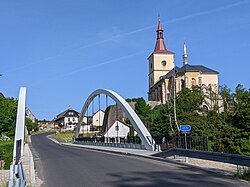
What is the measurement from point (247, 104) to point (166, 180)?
2726 cm

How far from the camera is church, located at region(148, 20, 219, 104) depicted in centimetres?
9194

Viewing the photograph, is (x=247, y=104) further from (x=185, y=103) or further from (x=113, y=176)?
(x=113, y=176)

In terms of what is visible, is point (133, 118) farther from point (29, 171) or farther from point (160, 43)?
point (160, 43)

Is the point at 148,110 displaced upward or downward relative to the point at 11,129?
→ upward

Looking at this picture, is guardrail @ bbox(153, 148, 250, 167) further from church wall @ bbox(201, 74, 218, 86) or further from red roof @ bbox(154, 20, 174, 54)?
red roof @ bbox(154, 20, 174, 54)

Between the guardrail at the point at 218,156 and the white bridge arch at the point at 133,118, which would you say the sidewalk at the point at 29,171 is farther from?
the white bridge arch at the point at 133,118

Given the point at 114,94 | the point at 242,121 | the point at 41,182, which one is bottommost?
the point at 41,182

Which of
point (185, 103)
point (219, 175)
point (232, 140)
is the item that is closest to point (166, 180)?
point (219, 175)

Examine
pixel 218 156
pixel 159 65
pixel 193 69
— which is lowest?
pixel 218 156

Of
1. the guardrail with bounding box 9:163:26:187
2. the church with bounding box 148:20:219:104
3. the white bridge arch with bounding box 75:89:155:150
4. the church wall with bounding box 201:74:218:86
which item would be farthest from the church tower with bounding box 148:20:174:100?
the guardrail with bounding box 9:163:26:187

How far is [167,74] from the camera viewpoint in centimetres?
10269

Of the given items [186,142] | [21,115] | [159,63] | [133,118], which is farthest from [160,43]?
[186,142]

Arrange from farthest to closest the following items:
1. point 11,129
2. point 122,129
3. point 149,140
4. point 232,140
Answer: point 122,129 < point 11,129 < point 232,140 < point 149,140

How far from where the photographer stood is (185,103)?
40188 mm
